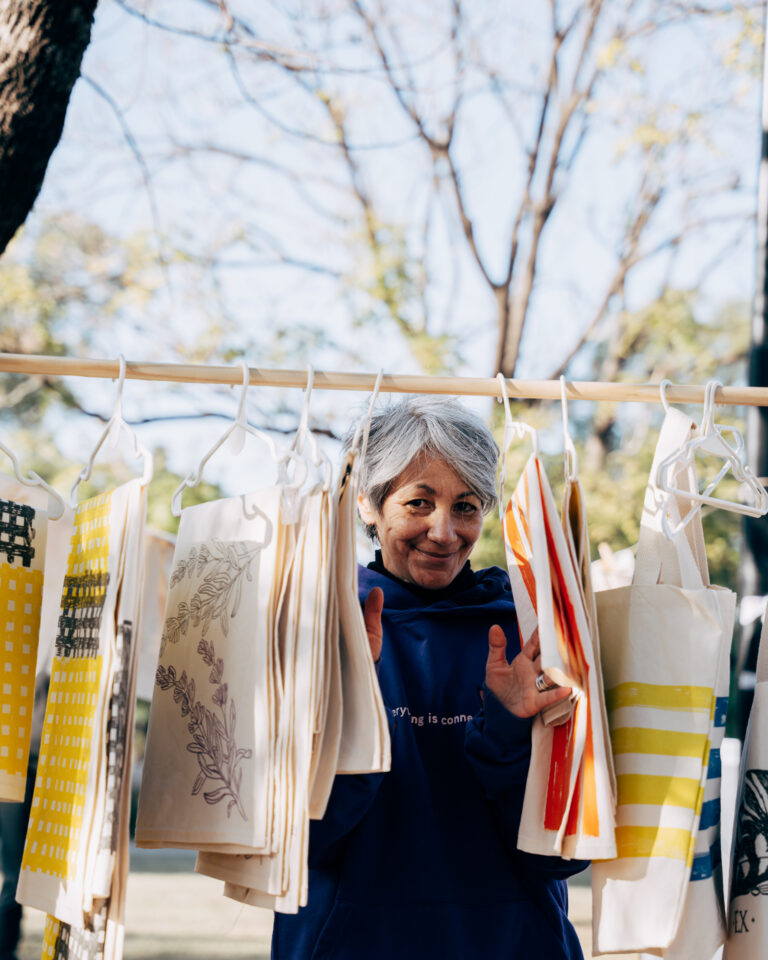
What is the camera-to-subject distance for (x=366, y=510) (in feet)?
5.74

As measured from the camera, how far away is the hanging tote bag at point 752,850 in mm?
1280

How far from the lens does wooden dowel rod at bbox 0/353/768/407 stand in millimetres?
1383

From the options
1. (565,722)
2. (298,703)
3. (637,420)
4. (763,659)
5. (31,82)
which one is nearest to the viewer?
(298,703)

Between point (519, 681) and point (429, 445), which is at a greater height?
point (429, 445)

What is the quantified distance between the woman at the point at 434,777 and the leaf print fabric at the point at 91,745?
0.33 metres

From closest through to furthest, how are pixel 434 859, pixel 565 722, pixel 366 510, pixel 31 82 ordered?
pixel 565 722 → pixel 434 859 → pixel 366 510 → pixel 31 82

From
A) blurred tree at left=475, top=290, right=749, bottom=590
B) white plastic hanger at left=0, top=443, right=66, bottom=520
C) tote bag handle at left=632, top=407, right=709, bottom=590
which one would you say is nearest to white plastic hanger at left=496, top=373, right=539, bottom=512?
tote bag handle at left=632, top=407, right=709, bottom=590

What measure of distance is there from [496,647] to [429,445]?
14.9 inches

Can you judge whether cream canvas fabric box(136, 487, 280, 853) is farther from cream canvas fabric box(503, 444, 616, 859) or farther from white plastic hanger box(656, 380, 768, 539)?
white plastic hanger box(656, 380, 768, 539)

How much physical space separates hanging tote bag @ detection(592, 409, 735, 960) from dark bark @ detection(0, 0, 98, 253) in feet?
4.45

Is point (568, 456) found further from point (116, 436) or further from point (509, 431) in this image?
point (116, 436)

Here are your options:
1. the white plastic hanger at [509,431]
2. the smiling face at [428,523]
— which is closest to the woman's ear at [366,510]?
the smiling face at [428,523]

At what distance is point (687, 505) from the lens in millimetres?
1368

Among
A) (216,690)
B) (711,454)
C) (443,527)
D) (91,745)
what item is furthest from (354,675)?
(711,454)
